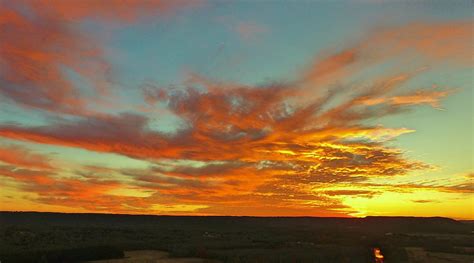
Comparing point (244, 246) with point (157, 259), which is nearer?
point (157, 259)

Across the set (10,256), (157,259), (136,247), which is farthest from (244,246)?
(10,256)

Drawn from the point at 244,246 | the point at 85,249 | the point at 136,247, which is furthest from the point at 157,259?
the point at 244,246

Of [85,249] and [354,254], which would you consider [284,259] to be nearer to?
[354,254]

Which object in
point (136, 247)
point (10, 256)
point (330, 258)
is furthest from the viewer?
point (136, 247)

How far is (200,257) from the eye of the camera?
4216cm

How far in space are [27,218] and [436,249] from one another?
186 m

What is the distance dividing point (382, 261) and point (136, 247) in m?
27.3

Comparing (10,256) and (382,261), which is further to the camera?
(382,261)

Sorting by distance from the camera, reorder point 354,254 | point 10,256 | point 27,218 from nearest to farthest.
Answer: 1. point 10,256
2. point 354,254
3. point 27,218

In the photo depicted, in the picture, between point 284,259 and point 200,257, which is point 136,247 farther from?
point 284,259

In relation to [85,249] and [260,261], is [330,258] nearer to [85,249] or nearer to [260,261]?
[260,261]

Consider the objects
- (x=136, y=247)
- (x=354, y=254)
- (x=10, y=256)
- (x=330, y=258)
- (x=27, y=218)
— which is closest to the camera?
(x=10, y=256)

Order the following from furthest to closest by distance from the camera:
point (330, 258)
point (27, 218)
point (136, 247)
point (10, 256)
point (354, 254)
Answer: point (27, 218), point (136, 247), point (354, 254), point (330, 258), point (10, 256)

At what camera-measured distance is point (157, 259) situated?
40250 millimetres
